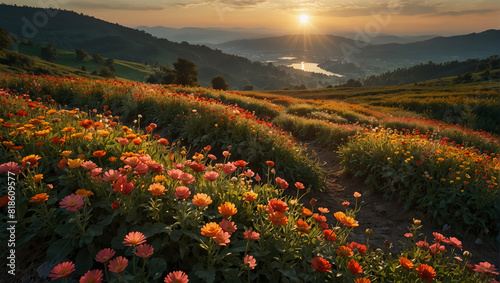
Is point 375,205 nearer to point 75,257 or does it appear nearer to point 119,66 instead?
point 75,257

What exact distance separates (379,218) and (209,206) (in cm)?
406

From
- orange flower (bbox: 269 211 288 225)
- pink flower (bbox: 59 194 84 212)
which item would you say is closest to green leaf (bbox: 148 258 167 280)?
pink flower (bbox: 59 194 84 212)

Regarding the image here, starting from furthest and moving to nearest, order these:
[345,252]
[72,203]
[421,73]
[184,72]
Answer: [421,73]
[184,72]
[345,252]
[72,203]

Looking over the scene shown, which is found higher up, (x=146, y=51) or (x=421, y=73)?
(x=146, y=51)

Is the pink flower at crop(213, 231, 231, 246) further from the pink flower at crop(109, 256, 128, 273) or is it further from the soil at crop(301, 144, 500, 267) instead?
the soil at crop(301, 144, 500, 267)

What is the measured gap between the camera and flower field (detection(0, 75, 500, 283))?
202cm

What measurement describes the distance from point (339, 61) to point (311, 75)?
70.2ft

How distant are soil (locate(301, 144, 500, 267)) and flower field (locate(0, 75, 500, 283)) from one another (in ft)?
0.65

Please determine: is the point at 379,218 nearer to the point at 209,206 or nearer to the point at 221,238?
the point at 209,206

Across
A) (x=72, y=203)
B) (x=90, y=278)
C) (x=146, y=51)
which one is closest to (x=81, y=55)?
(x=146, y=51)

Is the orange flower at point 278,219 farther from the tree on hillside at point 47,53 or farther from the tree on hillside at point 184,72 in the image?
the tree on hillside at point 47,53

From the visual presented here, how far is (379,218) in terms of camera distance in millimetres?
5277

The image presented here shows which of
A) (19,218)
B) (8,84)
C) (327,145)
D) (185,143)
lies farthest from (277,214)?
(8,84)

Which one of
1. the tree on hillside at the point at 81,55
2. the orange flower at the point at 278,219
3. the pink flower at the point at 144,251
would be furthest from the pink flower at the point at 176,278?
the tree on hillside at the point at 81,55
